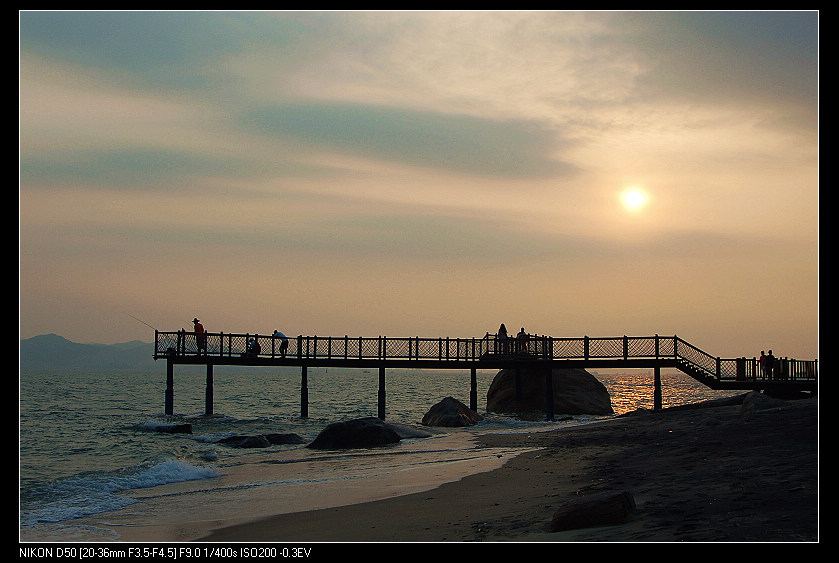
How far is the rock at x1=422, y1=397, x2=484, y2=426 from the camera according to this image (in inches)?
1366

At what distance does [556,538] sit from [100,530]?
7838mm

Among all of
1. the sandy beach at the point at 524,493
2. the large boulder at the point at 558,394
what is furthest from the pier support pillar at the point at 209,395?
the sandy beach at the point at 524,493

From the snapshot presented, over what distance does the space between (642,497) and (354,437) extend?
1603 cm

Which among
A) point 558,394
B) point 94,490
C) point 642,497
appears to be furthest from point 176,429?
point 642,497

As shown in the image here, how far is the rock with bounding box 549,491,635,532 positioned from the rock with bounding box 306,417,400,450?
55.5 feet

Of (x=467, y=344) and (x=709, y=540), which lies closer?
(x=709, y=540)

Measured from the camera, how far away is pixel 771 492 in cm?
1047

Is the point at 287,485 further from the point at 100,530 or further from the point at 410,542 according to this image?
the point at 410,542

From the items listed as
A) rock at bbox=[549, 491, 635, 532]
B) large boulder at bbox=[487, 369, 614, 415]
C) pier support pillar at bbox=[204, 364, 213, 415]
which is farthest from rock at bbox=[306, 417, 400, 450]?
large boulder at bbox=[487, 369, 614, 415]

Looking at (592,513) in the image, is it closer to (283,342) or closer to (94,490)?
(94,490)

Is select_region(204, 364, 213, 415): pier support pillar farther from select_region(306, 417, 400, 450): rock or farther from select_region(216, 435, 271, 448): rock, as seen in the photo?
select_region(306, 417, 400, 450): rock

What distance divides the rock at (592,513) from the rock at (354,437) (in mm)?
16915

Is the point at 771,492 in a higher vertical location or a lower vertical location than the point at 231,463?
higher
